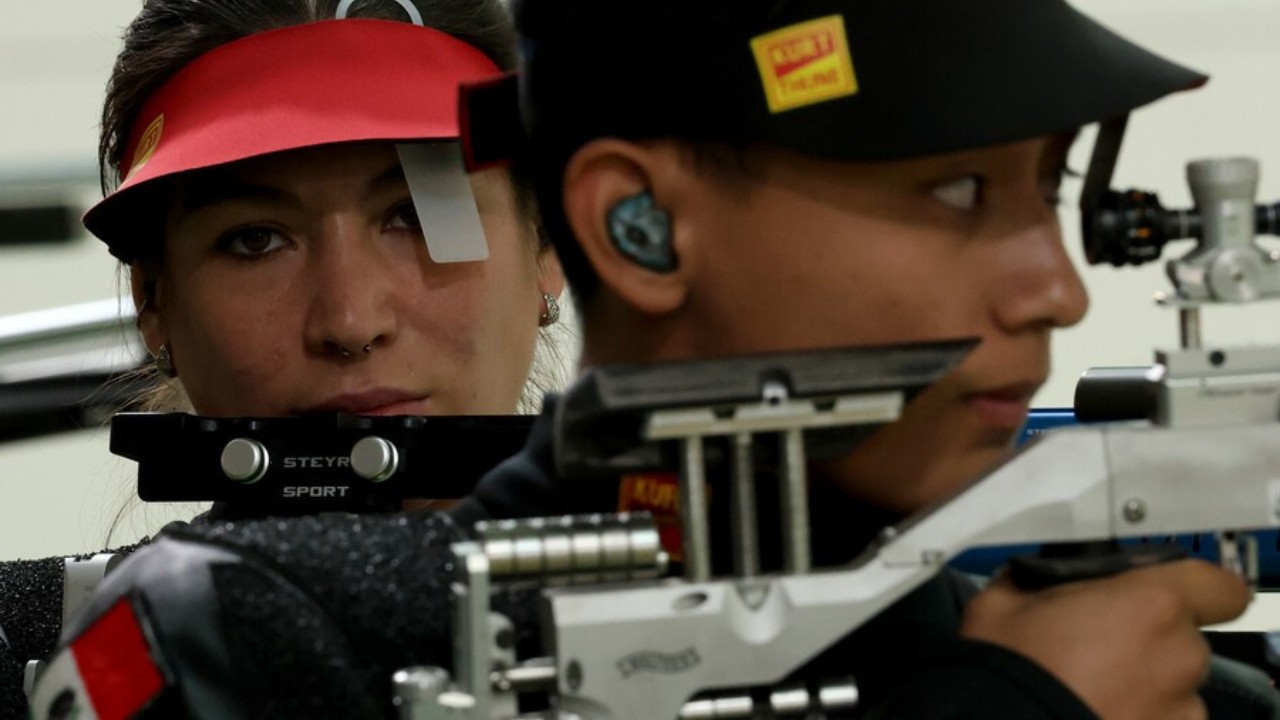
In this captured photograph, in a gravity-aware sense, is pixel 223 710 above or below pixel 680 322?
below

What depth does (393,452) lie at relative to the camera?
1.73m

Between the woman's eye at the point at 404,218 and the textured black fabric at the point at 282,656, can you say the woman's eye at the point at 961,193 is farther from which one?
the woman's eye at the point at 404,218

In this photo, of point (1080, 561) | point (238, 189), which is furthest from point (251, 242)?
point (1080, 561)

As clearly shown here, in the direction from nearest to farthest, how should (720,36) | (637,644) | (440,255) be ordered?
(637,644)
(720,36)
(440,255)

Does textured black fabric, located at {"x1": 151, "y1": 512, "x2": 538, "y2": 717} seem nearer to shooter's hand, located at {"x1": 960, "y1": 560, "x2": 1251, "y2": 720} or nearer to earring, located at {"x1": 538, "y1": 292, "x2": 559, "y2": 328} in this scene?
shooter's hand, located at {"x1": 960, "y1": 560, "x2": 1251, "y2": 720}

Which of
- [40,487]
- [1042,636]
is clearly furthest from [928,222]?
[40,487]

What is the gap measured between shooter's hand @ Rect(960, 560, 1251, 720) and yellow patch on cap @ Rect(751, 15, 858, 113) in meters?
0.28

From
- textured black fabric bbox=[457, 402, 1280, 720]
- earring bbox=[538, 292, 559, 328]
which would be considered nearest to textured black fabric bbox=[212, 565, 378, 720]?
textured black fabric bbox=[457, 402, 1280, 720]

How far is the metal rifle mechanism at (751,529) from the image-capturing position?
1067mm

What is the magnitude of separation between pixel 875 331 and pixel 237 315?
0.85 metres

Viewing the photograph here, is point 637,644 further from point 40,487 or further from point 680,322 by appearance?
point 40,487

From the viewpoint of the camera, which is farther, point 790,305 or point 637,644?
point 790,305

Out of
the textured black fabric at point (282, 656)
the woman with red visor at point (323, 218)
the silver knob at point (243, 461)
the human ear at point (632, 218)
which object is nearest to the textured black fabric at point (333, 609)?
the textured black fabric at point (282, 656)

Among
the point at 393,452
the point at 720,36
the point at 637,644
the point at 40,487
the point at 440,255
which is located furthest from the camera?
the point at 40,487
